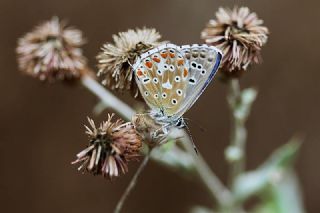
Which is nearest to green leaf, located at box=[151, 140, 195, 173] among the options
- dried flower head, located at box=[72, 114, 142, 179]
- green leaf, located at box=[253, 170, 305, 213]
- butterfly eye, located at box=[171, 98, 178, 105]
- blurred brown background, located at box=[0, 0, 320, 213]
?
butterfly eye, located at box=[171, 98, 178, 105]

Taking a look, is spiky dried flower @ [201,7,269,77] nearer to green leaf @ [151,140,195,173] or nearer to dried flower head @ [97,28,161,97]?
dried flower head @ [97,28,161,97]

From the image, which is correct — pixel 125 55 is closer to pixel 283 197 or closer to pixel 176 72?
pixel 176 72

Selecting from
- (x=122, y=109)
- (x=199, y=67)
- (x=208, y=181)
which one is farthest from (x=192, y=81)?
(x=208, y=181)

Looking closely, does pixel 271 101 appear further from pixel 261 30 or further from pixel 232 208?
pixel 261 30

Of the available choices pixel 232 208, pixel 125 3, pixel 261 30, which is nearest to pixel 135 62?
pixel 261 30

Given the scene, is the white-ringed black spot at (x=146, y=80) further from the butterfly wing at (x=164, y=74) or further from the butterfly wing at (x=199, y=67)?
the butterfly wing at (x=199, y=67)

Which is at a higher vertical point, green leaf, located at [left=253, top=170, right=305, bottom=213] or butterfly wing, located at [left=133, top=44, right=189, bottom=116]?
butterfly wing, located at [left=133, top=44, right=189, bottom=116]
